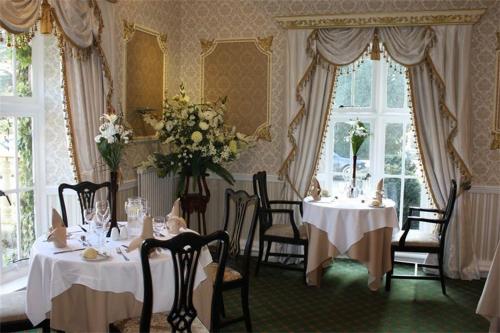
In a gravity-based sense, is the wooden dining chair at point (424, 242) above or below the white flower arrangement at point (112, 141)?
below

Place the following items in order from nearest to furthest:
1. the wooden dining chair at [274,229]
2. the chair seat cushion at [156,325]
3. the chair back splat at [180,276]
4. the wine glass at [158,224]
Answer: the chair back splat at [180,276]
the chair seat cushion at [156,325]
the wine glass at [158,224]
the wooden dining chair at [274,229]

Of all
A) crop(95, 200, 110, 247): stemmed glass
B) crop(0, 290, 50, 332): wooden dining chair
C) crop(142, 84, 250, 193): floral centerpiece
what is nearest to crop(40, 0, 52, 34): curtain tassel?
crop(95, 200, 110, 247): stemmed glass

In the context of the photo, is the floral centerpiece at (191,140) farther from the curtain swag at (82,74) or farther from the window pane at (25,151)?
the window pane at (25,151)

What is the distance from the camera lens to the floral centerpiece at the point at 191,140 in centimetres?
545

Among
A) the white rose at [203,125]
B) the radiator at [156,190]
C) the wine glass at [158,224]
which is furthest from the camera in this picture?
the radiator at [156,190]

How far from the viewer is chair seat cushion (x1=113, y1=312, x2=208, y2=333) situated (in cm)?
288

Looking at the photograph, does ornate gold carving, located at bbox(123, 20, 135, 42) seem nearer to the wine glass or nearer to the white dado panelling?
the wine glass

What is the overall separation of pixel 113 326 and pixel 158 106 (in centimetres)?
345

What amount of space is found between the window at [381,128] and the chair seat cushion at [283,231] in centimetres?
92

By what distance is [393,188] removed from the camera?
→ 20.1 ft

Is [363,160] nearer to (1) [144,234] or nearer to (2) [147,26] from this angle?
(2) [147,26]

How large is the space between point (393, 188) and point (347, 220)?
1426mm

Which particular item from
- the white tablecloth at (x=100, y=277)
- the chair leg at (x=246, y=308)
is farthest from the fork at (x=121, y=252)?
the chair leg at (x=246, y=308)

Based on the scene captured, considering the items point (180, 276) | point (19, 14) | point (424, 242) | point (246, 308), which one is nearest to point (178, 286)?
point (180, 276)
